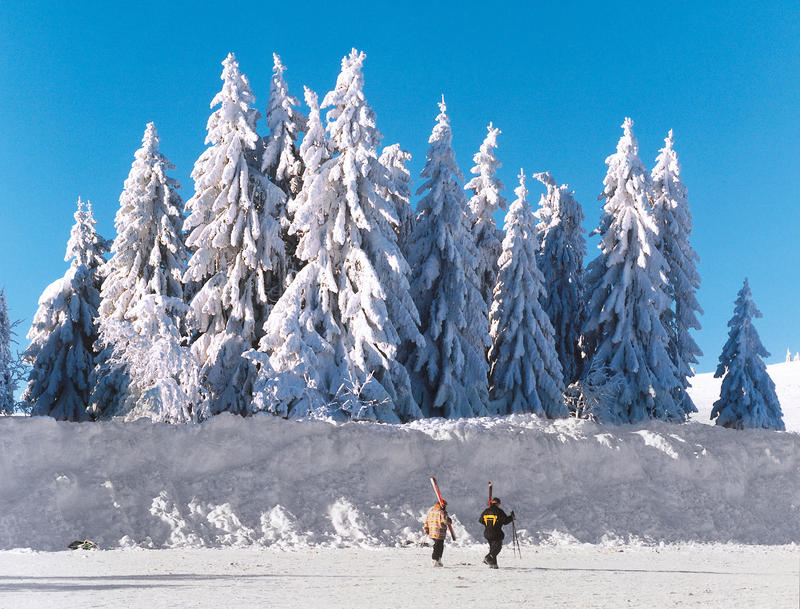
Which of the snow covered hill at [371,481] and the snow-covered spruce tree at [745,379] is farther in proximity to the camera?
the snow-covered spruce tree at [745,379]

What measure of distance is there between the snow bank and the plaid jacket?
2971 millimetres

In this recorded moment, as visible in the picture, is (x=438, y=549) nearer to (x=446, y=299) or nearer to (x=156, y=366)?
(x=156, y=366)

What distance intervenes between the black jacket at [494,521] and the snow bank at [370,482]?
3.30 meters

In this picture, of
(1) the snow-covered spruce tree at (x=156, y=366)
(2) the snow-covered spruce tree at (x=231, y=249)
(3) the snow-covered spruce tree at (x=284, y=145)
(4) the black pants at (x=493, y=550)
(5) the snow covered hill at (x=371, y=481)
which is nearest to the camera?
(4) the black pants at (x=493, y=550)

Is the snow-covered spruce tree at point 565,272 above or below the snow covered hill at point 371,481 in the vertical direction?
above

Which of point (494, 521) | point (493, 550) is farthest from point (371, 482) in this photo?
point (493, 550)

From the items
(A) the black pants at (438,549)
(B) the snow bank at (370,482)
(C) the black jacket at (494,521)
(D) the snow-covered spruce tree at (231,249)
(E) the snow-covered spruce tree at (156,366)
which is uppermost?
(D) the snow-covered spruce tree at (231,249)

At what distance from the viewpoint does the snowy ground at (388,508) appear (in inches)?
456

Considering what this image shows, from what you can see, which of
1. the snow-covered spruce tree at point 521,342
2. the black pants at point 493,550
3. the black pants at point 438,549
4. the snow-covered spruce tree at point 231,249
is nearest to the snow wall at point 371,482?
the black pants at point 438,549

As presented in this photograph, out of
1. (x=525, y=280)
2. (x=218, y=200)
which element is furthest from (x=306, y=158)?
(x=525, y=280)

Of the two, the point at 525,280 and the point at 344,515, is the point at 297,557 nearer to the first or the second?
the point at 344,515

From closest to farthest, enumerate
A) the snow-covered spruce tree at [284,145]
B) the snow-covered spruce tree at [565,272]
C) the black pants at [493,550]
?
A: the black pants at [493,550]
the snow-covered spruce tree at [284,145]
the snow-covered spruce tree at [565,272]

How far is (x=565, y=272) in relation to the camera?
3916cm

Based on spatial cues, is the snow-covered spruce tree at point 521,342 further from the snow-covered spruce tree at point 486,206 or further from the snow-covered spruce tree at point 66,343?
the snow-covered spruce tree at point 66,343
